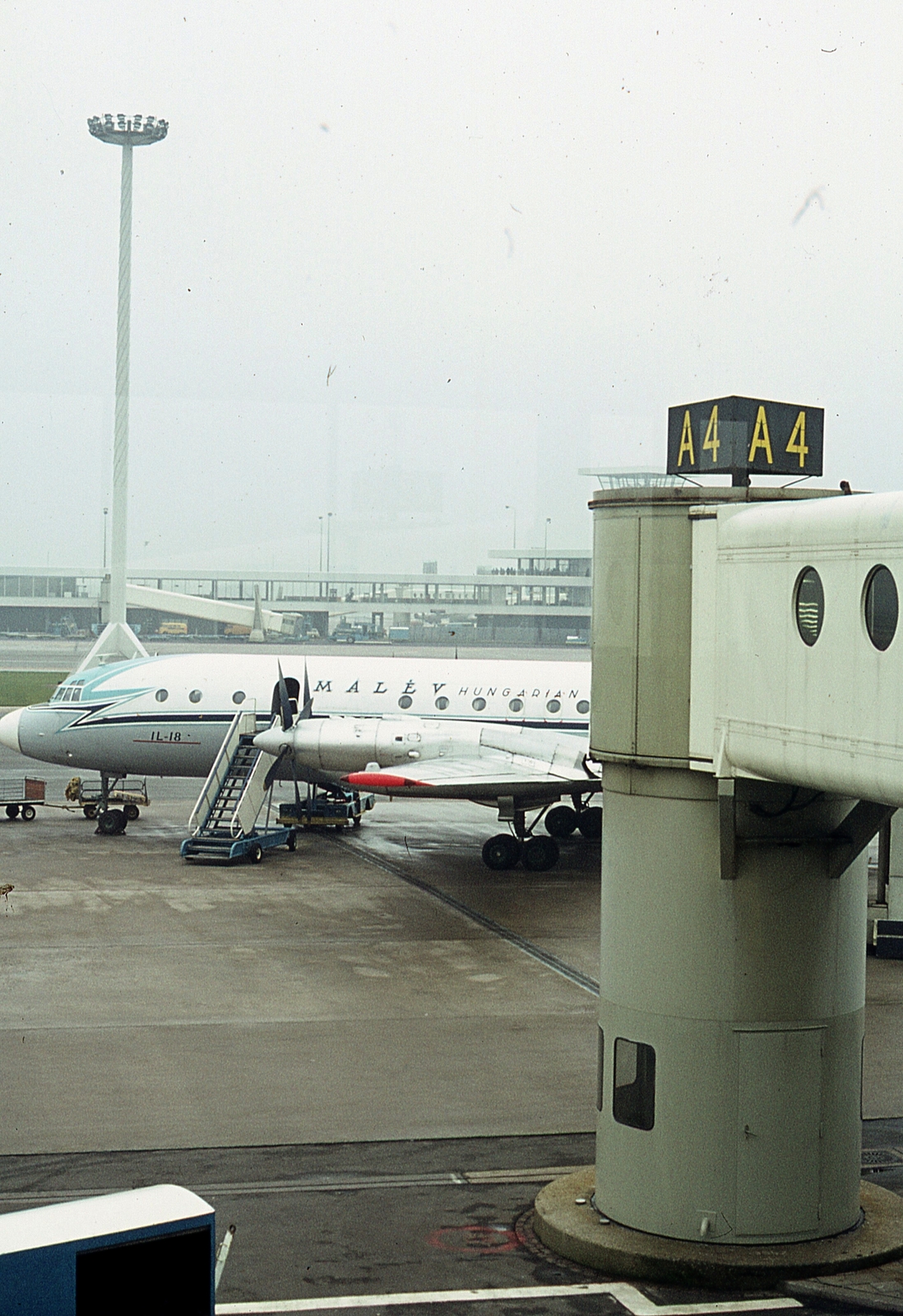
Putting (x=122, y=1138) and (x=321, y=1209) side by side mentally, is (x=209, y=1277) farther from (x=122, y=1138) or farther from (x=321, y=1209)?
(x=122, y=1138)

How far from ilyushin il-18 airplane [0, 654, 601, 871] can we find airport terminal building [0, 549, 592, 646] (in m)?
3.16

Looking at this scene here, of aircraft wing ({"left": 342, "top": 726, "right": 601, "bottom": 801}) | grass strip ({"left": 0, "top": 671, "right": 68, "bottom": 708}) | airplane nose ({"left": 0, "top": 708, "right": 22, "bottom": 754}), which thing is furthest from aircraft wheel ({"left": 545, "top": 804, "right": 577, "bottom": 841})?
grass strip ({"left": 0, "top": 671, "right": 68, "bottom": 708})

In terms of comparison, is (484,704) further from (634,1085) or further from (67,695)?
(634,1085)

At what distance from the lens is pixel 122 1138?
48.3ft

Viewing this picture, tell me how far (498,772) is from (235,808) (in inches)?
252

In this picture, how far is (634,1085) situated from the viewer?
11453mm

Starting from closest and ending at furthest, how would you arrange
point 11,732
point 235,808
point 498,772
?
point 498,772, point 235,808, point 11,732

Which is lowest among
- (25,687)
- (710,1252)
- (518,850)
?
(710,1252)

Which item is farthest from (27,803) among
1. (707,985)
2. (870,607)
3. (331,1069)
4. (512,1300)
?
(870,607)

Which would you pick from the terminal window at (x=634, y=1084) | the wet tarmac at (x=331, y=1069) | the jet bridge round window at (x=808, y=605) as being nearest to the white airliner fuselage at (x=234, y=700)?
the wet tarmac at (x=331, y=1069)

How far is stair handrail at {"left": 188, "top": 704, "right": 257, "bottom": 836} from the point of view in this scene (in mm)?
31811

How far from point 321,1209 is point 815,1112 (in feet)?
14.9

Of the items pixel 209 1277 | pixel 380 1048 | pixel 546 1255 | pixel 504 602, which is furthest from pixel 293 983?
pixel 504 602

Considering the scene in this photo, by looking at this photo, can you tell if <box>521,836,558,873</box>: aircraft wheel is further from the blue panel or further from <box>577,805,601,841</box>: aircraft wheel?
the blue panel
